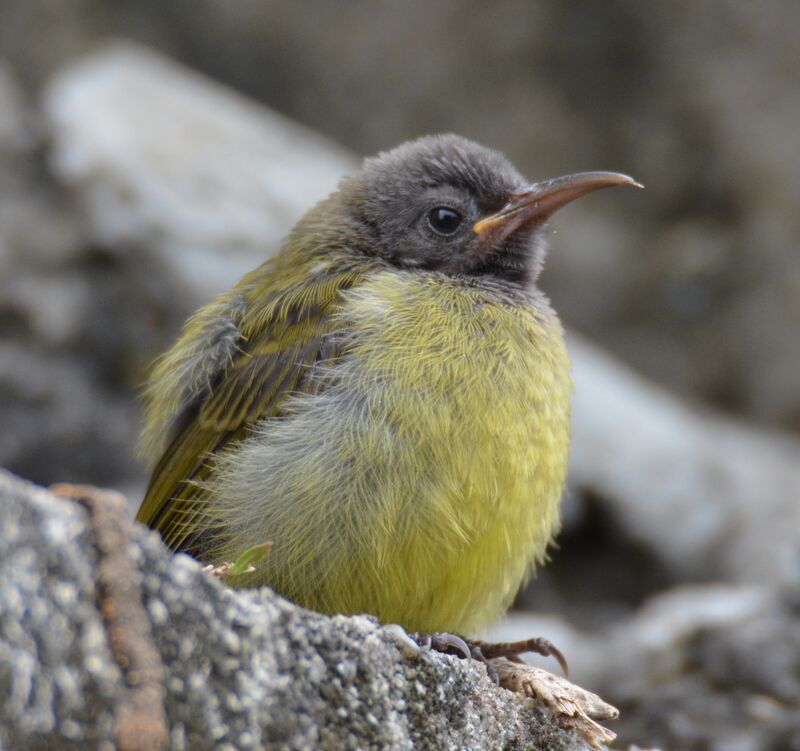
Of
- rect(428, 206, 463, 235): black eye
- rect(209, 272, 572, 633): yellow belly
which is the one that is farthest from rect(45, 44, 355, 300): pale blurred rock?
rect(209, 272, 572, 633): yellow belly

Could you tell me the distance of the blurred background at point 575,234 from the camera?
635 centimetres

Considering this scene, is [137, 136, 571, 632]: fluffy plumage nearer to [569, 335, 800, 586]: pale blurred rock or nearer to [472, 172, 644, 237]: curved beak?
[472, 172, 644, 237]: curved beak

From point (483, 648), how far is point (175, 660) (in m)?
1.75

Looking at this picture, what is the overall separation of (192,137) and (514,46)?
268 centimetres

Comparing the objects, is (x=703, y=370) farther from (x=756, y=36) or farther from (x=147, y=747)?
(x=147, y=747)

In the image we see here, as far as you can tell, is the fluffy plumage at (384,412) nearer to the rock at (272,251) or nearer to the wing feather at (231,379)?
the wing feather at (231,379)

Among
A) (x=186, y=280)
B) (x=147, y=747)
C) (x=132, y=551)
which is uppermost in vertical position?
(x=186, y=280)

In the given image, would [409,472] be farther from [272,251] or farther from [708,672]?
[272,251]

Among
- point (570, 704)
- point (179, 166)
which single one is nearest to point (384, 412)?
point (570, 704)

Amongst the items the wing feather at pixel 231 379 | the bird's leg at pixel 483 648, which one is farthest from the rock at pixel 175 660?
the wing feather at pixel 231 379

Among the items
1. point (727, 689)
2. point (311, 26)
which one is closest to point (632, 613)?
point (727, 689)

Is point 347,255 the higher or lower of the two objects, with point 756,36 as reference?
lower

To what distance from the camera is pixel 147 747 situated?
196cm

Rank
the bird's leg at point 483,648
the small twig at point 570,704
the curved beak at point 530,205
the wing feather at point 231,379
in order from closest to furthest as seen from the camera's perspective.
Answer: the small twig at point 570,704, the bird's leg at point 483,648, the wing feather at point 231,379, the curved beak at point 530,205
